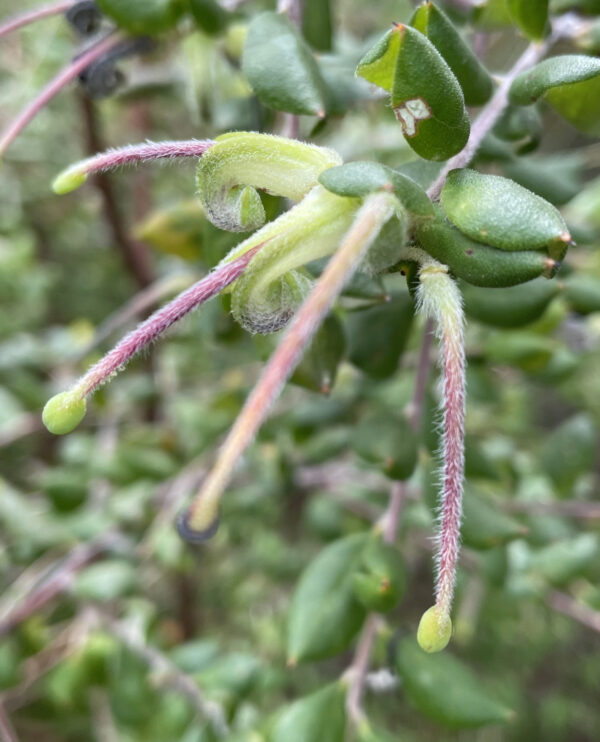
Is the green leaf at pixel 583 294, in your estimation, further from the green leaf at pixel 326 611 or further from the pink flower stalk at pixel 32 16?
the pink flower stalk at pixel 32 16


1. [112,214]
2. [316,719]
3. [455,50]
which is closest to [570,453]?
[316,719]

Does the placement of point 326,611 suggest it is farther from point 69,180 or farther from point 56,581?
point 56,581

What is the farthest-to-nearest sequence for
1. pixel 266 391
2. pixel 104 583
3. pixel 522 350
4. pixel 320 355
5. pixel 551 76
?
pixel 104 583 < pixel 522 350 < pixel 320 355 < pixel 551 76 < pixel 266 391

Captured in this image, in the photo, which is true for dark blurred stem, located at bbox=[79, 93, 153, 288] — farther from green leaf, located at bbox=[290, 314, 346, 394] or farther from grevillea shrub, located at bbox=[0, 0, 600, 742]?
green leaf, located at bbox=[290, 314, 346, 394]

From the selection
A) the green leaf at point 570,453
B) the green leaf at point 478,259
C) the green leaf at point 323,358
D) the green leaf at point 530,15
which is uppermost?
the green leaf at point 530,15

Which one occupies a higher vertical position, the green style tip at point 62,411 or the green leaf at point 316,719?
the green style tip at point 62,411

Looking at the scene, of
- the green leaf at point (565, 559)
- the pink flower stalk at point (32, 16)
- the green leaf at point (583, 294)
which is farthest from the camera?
the green leaf at point (565, 559)

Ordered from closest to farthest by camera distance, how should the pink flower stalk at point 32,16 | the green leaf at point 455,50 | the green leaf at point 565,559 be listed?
the green leaf at point 455,50
the pink flower stalk at point 32,16
the green leaf at point 565,559

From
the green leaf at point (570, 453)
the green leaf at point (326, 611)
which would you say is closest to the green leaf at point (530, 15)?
the green leaf at point (326, 611)
